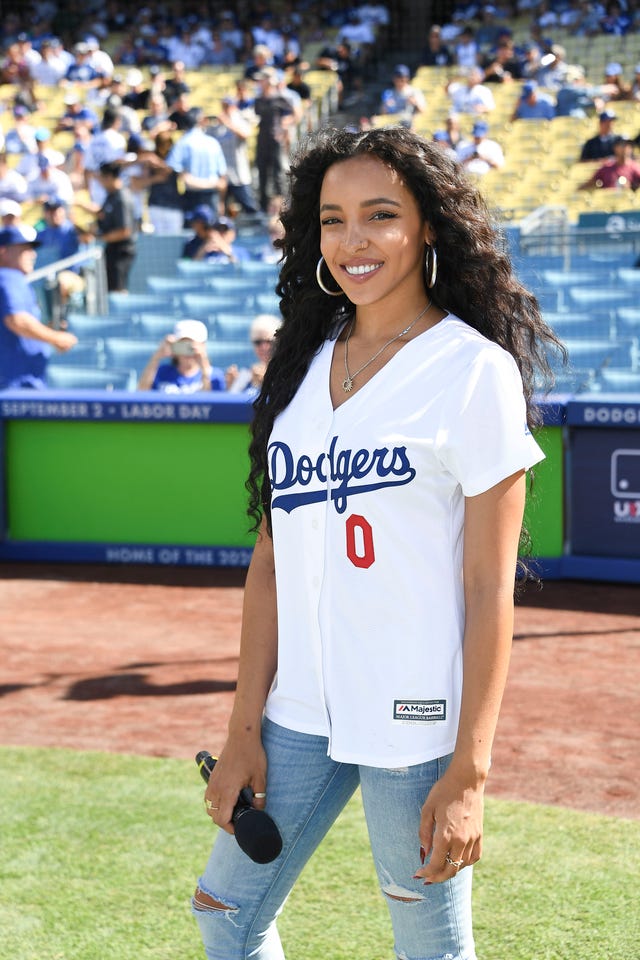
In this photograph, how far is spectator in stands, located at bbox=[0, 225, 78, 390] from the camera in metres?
8.82

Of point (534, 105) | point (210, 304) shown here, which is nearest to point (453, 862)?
point (210, 304)

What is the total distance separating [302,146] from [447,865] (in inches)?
54.3

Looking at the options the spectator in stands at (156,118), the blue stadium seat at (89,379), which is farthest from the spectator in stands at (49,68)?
the blue stadium seat at (89,379)

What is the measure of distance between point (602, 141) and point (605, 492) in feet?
25.6

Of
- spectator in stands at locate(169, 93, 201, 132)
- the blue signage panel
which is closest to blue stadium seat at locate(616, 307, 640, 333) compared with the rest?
the blue signage panel

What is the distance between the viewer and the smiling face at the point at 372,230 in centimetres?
223

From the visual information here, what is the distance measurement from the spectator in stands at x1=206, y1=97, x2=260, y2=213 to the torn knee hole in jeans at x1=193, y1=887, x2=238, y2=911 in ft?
42.2

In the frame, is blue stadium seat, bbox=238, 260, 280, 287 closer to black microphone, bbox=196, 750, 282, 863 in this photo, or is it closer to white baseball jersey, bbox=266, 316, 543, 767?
white baseball jersey, bbox=266, 316, 543, 767

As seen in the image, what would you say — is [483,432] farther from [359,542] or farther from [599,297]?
[599,297]

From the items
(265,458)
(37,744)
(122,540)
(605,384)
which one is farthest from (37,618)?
(265,458)

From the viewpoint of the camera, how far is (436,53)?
19781mm

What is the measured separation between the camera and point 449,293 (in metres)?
2.31

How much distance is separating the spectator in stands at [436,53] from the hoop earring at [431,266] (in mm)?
18111

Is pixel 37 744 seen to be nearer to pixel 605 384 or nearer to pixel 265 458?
pixel 265 458
